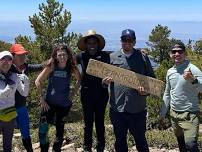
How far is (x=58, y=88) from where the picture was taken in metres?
6.12

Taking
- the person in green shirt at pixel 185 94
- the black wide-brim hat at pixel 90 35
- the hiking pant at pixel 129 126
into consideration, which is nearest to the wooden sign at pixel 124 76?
the person in green shirt at pixel 185 94

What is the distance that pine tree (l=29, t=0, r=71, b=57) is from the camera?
66.9 feet

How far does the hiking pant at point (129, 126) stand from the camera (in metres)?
5.68

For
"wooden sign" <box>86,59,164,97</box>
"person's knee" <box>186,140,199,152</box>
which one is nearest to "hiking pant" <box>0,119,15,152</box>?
"wooden sign" <box>86,59,164,97</box>

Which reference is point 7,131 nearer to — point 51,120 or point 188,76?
point 51,120

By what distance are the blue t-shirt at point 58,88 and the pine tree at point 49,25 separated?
13710 mm

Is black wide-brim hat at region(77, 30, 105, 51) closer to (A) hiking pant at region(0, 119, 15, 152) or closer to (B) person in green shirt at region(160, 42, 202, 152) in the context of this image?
(B) person in green shirt at region(160, 42, 202, 152)

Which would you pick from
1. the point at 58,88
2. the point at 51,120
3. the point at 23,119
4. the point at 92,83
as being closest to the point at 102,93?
the point at 92,83

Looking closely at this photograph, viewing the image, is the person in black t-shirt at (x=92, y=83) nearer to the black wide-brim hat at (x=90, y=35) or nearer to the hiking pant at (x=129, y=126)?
the black wide-brim hat at (x=90, y=35)

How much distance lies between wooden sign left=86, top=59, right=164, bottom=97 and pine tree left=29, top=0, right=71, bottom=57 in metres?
14.1

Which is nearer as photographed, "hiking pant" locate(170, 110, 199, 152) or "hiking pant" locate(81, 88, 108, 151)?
"hiking pant" locate(170, 110, 199, 152)

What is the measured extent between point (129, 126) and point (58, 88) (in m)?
1.12

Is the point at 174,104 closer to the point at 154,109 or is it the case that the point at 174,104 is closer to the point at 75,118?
the point at 154,109

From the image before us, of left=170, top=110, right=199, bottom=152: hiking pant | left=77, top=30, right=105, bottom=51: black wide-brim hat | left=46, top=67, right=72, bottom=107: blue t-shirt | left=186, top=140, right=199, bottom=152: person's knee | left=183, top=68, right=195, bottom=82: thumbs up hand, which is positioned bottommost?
left=186, top=140, right=199, bottom=152: person's knee
